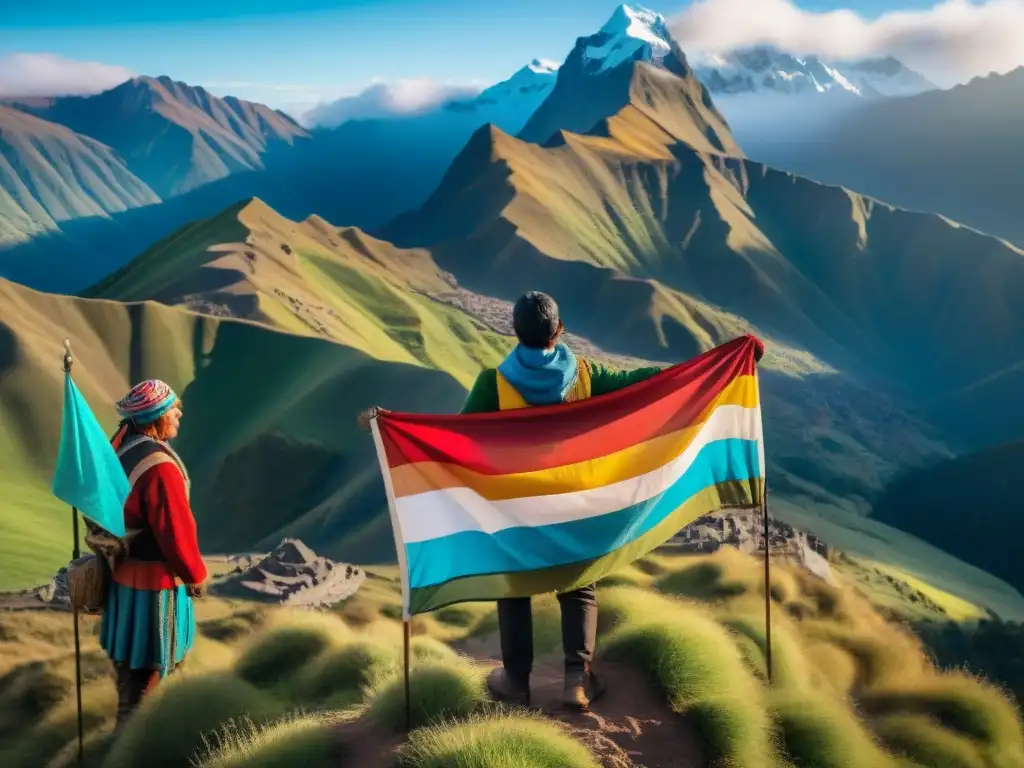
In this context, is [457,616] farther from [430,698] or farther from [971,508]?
[971,508]

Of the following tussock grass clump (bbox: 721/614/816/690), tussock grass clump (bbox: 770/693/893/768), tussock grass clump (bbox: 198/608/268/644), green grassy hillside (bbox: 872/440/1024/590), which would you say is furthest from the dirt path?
green grassy hillside (bbox: 872/440/1024/590)

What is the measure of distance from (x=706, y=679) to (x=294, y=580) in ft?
104

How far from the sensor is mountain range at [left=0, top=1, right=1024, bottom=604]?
198 feet

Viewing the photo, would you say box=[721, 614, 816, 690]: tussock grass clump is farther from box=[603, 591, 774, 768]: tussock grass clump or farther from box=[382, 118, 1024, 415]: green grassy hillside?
box=[382, 118, 1024, 415]: green grassy hillside

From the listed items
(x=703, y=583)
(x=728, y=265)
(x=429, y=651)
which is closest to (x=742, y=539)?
(x=703, y=583)

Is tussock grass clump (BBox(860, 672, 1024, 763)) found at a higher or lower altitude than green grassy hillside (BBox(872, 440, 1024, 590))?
higher

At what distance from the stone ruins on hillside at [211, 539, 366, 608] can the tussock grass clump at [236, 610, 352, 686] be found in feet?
77.8

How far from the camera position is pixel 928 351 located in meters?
188

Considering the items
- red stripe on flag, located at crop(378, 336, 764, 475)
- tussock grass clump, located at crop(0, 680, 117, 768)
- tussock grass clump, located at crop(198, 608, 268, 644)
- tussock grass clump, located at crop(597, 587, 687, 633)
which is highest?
red stripe on flag, located at crop(378, 336, 764, 475)

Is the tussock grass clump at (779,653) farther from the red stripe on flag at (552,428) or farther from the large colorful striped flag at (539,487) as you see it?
the red stripe on flag at (552,428)

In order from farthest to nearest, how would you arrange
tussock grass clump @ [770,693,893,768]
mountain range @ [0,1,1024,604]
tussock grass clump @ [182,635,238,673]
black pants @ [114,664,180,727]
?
mountain range @ [0,1,1024,604]
tussock grass clump @ [182,635,238,673]
black pants @ [114,664,180,727]
tussock grass clump @ [770,693,893,768]

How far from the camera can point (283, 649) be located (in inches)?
451

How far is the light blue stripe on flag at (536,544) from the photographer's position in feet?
23.7

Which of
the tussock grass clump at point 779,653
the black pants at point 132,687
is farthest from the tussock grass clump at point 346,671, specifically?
the tussock grass clump at point 779,653
